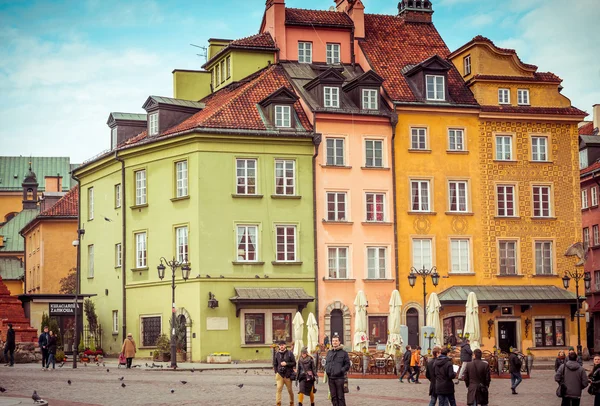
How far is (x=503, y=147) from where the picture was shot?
2311 inches

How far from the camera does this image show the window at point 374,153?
5619 cm

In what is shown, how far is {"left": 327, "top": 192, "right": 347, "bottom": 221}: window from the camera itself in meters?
55.2

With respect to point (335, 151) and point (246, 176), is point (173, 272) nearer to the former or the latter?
point (246, 176)

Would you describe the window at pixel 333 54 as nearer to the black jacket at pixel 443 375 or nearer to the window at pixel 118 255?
the window at pixel 118 255

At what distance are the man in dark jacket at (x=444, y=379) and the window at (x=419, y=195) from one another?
1304 inches

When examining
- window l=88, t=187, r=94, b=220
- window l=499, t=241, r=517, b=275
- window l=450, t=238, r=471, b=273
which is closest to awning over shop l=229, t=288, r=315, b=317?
window l=450, t=238, r=471, b=273

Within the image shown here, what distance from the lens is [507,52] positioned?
59.3 metres

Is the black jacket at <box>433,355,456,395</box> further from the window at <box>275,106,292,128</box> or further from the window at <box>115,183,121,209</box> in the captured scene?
the window at <box>115,183,121,209</box>

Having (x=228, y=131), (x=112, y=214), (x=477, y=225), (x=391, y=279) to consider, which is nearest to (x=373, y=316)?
(x=391, y=279)

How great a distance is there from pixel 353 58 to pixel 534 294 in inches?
662

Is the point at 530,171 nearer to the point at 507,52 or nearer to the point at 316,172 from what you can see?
the point at 507,52

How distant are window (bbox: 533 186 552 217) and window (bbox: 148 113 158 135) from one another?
21084 millimetres

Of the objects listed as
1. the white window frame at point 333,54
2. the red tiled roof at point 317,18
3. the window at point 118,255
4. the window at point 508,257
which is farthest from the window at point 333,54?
the window at point 118,255

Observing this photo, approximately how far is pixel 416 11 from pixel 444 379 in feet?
147
